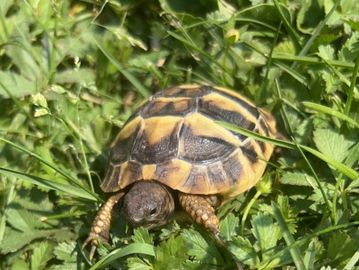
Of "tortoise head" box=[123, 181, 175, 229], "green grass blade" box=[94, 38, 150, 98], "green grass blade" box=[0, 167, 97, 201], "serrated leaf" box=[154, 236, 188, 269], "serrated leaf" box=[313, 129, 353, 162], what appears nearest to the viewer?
"serrated leaf" box=[154, 236, 188, 269]

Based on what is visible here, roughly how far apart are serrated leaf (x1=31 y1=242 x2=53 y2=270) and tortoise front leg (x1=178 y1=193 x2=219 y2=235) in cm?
69

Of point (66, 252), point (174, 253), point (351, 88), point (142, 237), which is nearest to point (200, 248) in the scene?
point (174, 253)

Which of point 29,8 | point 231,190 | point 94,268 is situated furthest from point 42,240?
point 29,8

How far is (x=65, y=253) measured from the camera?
124 inches

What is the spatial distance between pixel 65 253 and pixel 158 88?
1.08 m

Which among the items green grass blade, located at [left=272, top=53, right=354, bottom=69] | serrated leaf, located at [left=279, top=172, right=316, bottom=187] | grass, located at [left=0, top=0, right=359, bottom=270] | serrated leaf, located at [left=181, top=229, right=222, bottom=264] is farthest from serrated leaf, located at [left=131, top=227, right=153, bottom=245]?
green grass blade, located at [left=272, top=53, right=354, bottom=69]

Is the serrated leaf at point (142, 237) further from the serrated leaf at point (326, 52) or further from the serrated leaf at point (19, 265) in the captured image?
the serrated leaf at point (326, 52)

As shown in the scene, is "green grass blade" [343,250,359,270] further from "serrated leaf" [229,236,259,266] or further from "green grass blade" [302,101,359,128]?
"green grass blade" [302,101,359,128]

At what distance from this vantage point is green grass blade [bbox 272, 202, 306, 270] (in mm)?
2607

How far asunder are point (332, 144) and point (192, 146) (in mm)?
626

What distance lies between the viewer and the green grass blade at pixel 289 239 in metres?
2.61

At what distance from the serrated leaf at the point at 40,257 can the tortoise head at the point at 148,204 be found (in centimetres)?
52

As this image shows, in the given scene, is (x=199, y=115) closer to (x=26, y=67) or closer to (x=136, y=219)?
(x=136, y=219)

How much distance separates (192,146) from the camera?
3.06 meters
